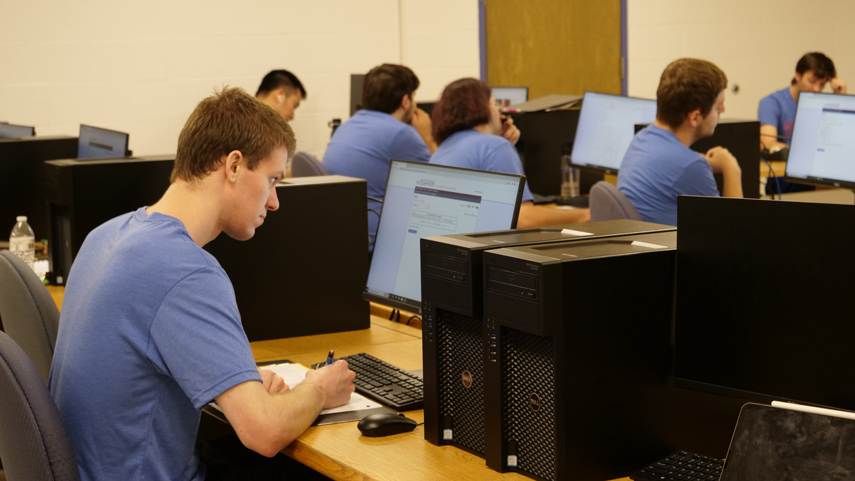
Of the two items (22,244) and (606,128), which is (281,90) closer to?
(606,128)

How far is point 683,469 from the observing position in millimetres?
1375

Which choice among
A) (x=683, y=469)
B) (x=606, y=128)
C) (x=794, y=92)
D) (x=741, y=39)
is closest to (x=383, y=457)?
(x=683, y=469)

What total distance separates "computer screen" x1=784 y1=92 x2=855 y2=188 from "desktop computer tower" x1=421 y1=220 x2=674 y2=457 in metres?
2.17

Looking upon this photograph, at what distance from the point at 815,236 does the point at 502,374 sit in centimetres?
48

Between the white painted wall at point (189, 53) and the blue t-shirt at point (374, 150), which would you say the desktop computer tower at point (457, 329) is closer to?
the blue t-shirt at point (374, 150)

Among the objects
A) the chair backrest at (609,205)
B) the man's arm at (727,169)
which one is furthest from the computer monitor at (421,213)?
the man's arm at (727,169)

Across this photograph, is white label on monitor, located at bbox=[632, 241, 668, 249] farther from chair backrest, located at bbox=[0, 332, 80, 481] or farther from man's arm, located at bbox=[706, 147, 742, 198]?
man's arm, located at bbox=[706, 147, 742, 198]

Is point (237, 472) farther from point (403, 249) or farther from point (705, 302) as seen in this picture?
point (705, 302)

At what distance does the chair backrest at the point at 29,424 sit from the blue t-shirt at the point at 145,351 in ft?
0.29

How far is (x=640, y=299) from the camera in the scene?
4.57ft

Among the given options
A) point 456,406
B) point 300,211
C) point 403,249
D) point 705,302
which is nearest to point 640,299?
point 705,302

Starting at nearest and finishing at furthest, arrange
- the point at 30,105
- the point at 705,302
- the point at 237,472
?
1. the point at 705,302
2. the point at 237,472
3. the point at 30,105

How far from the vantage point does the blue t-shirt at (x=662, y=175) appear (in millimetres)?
3129

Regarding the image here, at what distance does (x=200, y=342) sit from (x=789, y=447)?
85 cm
